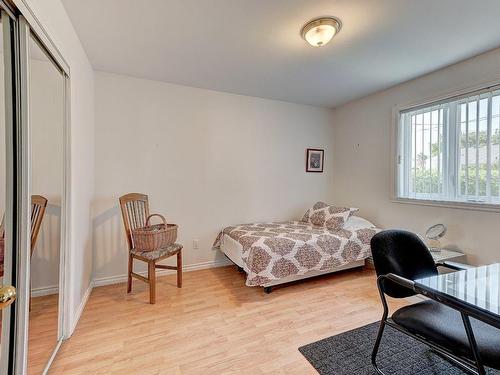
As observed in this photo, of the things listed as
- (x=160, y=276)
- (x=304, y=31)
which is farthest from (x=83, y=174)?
(x=304, y=31)

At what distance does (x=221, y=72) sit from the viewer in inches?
109

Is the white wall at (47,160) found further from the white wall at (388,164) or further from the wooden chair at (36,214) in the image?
the white wall at (388,164)

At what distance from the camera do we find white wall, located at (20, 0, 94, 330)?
1613 millimetres

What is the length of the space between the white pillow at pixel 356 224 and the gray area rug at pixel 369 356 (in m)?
1.48

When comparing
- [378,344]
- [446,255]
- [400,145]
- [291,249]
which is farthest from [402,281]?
[400,145]

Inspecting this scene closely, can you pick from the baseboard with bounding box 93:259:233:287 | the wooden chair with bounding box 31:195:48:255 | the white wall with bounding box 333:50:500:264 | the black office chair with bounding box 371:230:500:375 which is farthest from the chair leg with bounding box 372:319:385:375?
the baseboard with bounding box 93:259:233:287

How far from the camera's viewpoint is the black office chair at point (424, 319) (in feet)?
3.57

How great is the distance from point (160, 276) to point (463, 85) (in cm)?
405

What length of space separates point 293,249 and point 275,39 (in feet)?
6.79

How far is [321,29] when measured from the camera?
190 centimetres

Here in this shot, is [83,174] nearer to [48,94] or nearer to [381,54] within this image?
[48,94]

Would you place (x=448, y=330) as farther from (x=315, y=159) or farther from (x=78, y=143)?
(x=315, y=159)

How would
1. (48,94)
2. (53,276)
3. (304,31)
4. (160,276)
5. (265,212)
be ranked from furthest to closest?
(265,212) → (160,276) → (304,31) → (53,276) → (48,94)

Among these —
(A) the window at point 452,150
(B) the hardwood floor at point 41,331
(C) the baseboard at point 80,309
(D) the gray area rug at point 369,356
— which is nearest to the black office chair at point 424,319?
(D) the gray area rug at point 369,356
